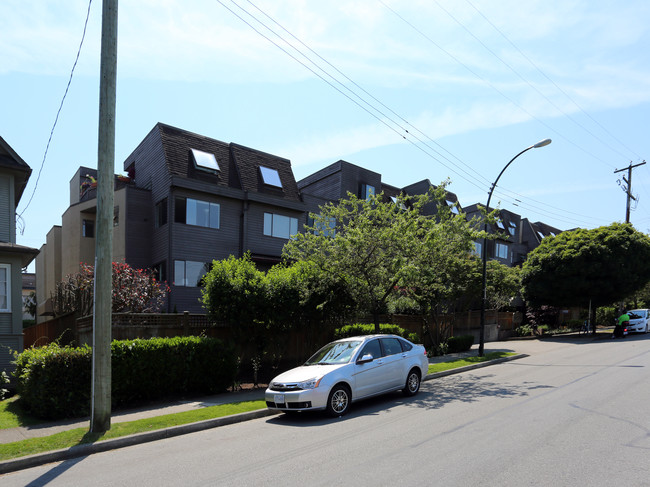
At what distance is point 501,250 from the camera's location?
44938mm

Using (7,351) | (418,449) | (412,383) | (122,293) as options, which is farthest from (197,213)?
(418,449)

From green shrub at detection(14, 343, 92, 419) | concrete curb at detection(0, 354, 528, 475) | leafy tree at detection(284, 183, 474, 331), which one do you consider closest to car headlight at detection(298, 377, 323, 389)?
concrete curb at detection(0, 354, 528, 475)

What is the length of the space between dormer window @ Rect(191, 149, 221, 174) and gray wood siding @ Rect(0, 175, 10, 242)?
8.35 meters

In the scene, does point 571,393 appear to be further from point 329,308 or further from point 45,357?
point 45,357

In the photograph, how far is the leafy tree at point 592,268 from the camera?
28656 mm

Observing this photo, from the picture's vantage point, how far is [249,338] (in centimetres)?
1389

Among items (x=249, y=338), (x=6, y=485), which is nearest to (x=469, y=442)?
(x=6, y=485)

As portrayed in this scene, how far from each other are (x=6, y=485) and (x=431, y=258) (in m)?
12.4

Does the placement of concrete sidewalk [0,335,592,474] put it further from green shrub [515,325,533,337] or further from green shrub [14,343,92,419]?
green shrub [515,325,533,337]

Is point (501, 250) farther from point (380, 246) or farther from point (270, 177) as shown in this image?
point (380, 246)

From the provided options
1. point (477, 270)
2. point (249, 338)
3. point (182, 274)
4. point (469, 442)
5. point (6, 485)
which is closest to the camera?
point (6, 485)

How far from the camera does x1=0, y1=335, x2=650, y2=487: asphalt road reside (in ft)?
17.6

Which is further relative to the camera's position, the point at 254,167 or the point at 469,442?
the point at 254,167

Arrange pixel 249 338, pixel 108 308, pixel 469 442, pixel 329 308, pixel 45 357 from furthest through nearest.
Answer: pixel 329 308 < pixel 249 338 < pixel 45 357 < pixel 108 308 < pixel 469 442
